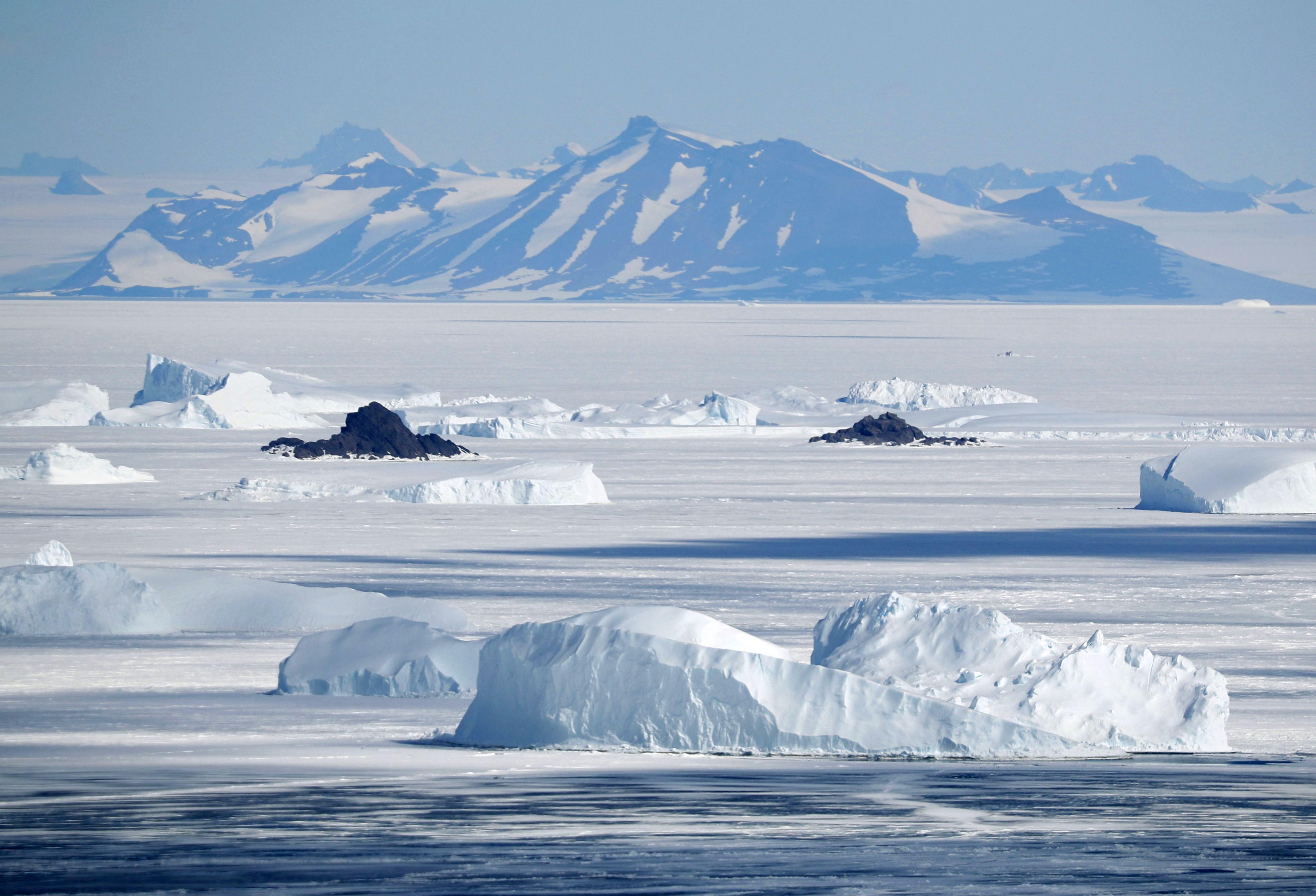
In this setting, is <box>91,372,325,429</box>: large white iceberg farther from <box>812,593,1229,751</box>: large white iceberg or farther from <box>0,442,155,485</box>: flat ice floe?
<box>812,593,1229,751</box>: large white iceberg

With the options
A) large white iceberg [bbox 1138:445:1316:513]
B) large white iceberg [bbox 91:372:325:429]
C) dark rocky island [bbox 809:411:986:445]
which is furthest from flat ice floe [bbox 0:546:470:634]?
large white iceberg [bbox 91:372:325:429]

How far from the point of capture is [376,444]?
79.3ft

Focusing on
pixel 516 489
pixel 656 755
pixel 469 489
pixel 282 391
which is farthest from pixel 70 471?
pixel 656 755

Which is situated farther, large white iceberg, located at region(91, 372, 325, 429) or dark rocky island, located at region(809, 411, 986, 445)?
large white iceberg, located at region(91, 372, 325, 429)

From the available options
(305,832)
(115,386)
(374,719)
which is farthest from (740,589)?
(115,386)

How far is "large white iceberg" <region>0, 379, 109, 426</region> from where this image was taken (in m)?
30.5

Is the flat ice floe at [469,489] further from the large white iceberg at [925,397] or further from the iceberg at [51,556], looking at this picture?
the large white iceberg at [925,397]

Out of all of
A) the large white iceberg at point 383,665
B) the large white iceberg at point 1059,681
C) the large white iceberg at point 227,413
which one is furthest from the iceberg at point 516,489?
the large white iceberg at point 227,413

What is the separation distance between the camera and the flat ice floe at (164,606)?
10.6 meters

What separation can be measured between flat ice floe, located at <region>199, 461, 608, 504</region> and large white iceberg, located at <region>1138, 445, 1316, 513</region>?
5.59 m

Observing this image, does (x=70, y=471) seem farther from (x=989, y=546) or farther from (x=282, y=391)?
(x=282, y=391)

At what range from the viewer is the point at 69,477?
20.5 m

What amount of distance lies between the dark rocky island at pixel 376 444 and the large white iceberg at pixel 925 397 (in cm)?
1340

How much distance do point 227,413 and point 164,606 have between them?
20.2m
